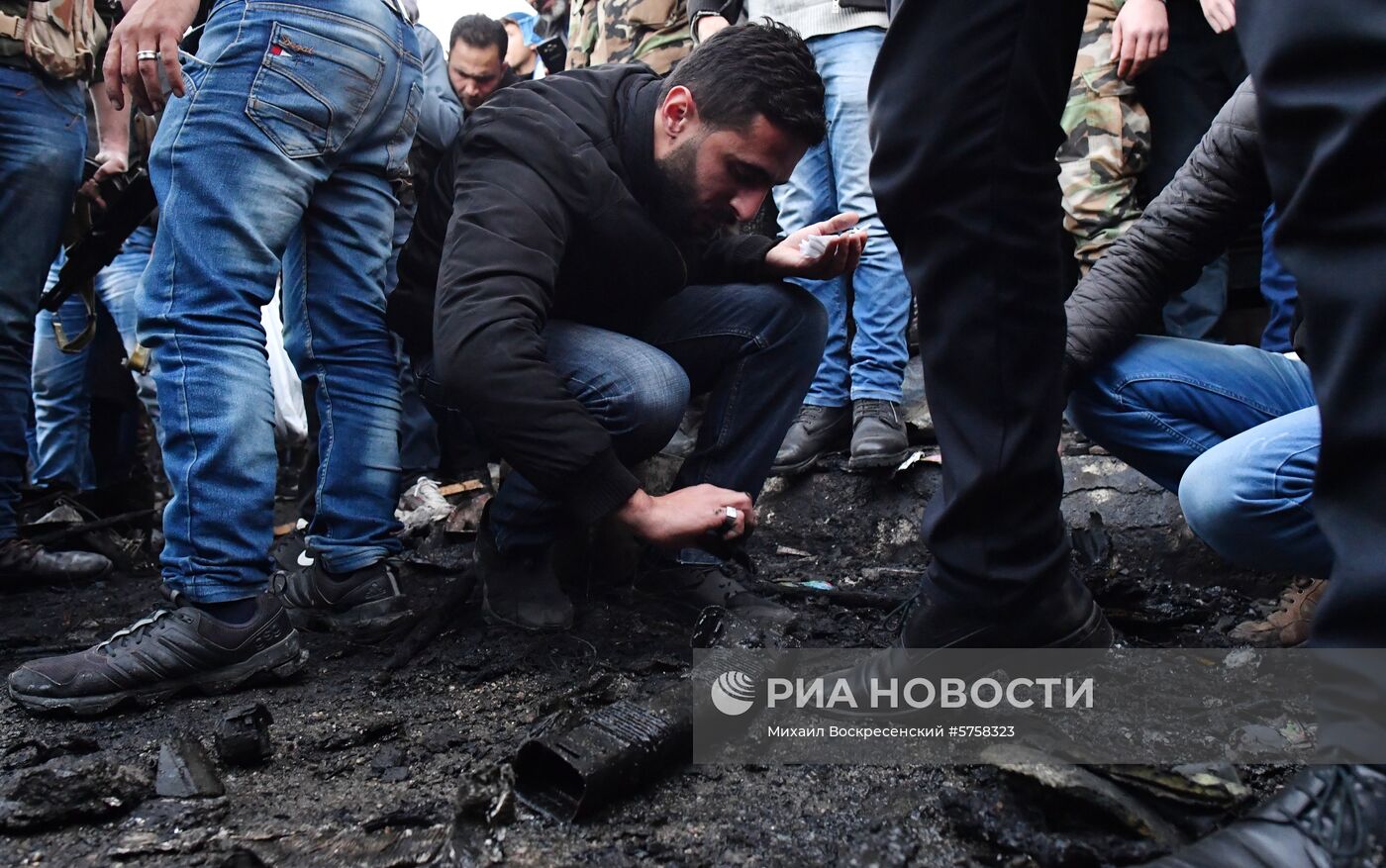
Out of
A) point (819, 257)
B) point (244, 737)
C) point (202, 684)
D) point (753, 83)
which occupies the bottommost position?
point (202, 684)

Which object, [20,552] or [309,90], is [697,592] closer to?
[309,90]

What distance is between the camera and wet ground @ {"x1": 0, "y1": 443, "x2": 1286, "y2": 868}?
1.14 m

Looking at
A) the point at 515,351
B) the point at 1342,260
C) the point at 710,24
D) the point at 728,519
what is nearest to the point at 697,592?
the point at 728,519

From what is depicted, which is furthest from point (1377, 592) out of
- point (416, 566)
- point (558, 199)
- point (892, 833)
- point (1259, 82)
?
point (416, 566)

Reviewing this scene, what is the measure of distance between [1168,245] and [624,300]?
1.25 metres

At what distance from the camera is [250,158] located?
5.87 ft

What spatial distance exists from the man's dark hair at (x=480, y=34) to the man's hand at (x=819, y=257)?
2.08 meters

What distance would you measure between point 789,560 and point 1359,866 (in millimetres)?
2102

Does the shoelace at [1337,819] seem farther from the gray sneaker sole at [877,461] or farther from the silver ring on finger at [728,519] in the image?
the gray sneaker sole at [877,461]

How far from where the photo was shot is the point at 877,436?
290cm

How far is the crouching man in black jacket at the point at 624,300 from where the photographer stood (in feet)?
5.64

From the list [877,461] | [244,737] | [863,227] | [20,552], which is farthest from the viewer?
[863,227]

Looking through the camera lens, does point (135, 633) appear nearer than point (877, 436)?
Yes

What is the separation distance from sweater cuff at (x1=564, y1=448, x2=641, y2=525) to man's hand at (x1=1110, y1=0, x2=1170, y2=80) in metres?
1.98
